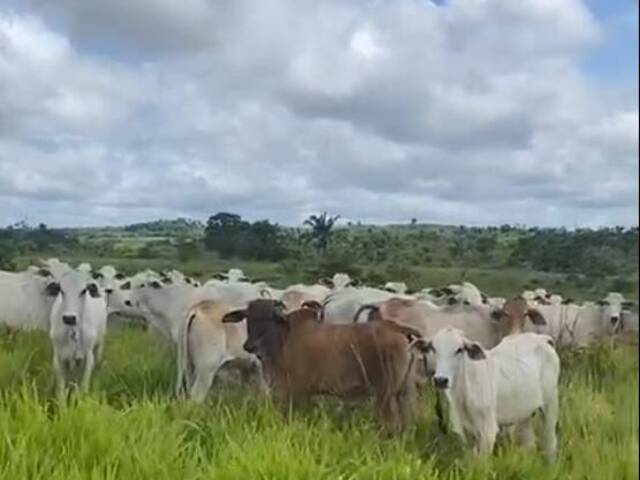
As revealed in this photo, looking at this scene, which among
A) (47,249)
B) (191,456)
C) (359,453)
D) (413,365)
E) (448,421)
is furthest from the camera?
(47,249)

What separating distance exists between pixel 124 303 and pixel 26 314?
587 millimetres

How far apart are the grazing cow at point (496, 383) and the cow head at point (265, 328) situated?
0.71m

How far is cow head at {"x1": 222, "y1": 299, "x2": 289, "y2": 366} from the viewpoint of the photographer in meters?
5.41

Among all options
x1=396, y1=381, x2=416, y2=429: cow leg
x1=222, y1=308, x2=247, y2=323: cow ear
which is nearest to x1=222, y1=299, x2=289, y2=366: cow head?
x1=222, y1=308, x2=247, y2=323: cow ear

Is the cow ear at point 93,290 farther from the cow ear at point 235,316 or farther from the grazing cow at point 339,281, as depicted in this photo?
the grazing cow at point 339,281

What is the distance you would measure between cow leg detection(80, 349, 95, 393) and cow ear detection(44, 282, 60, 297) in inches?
14.6

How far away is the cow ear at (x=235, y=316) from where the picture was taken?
18.4 feet

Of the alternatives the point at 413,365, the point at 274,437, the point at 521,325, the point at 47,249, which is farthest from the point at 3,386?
the point at 521,325

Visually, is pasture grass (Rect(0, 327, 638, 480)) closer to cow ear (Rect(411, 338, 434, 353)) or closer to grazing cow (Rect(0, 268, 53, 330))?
cow ear (Rect(411, 338, 434, 353))

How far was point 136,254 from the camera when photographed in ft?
18.4

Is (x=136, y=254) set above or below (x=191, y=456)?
above

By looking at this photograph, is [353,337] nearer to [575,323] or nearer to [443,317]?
[443,317]

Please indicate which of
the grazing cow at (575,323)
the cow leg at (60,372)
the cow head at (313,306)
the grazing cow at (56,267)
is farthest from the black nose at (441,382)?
the grazing cow at (56,267)

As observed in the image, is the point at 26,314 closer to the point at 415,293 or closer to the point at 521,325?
the point at 415,293
